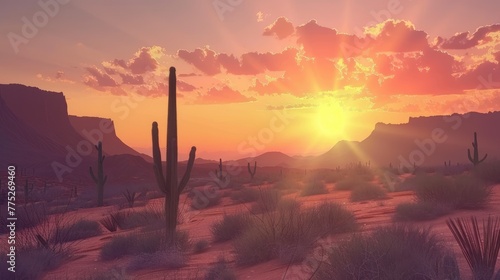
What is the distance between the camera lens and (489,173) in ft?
72.7

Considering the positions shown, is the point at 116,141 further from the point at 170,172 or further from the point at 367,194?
the point at 170,172

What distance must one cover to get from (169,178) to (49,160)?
269 feet

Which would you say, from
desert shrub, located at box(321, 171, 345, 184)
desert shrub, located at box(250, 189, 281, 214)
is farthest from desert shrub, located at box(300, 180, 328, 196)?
desert shrub, located at box(250, 189, 281, 214)

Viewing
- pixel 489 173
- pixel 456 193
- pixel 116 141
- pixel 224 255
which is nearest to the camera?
pixel 224 255

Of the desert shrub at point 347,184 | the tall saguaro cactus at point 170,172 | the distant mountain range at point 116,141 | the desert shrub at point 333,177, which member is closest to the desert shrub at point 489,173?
the desert shrub at point 347,184

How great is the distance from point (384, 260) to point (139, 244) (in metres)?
6.89

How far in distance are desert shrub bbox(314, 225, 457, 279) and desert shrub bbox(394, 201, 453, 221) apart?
18.5 feet

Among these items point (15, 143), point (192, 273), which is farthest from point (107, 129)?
point (192, 273)

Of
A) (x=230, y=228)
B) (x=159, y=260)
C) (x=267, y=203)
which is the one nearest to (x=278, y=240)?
(x=159, y=260)

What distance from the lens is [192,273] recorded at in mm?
8789

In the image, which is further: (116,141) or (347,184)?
(116,141)

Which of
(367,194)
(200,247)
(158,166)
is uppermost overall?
(158,166)

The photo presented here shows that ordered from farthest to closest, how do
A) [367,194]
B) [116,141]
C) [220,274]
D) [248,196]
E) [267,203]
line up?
[116,141], [248,196], [367,194], [267,203], [220,274]

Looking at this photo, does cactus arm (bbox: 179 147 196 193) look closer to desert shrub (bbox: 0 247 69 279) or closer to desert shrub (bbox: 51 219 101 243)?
desert shrub (bbox: 0 247 69 279)
